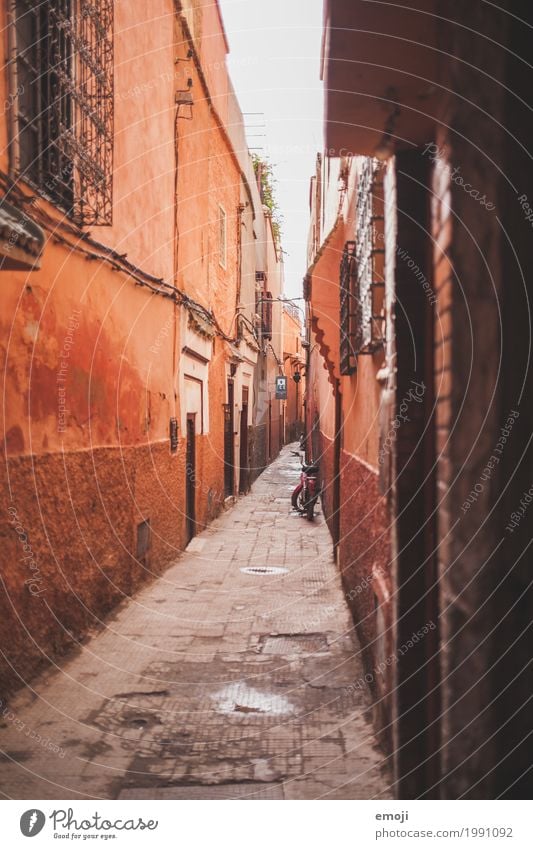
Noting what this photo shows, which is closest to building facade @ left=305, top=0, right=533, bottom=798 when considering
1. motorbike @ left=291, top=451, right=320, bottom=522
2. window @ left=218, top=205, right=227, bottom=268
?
motorbike @ left=291, top=451, right=320, bottom=522

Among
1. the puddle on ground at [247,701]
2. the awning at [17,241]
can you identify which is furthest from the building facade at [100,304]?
the puddle on ground at [247,701]

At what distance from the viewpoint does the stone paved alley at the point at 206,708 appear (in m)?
3.62

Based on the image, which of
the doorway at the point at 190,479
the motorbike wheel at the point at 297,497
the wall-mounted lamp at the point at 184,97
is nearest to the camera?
the wall-mounted lamp at the point at 184,97

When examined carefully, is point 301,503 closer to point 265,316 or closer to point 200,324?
point 200,324

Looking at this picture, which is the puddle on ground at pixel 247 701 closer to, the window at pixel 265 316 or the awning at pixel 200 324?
the awning at pixel 200 324

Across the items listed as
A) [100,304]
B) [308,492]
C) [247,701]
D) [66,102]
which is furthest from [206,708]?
[308,492]

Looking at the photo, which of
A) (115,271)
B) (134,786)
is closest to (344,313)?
(115,271)

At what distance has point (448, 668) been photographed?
102 inches

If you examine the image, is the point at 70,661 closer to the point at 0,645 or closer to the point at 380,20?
Answer: the point at 0,645

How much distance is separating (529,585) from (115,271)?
204 inches

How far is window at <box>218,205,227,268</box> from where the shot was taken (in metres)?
13.2

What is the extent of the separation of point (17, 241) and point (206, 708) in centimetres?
290

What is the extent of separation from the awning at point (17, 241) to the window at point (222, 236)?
29.8 ft

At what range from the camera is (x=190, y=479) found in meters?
10.8
